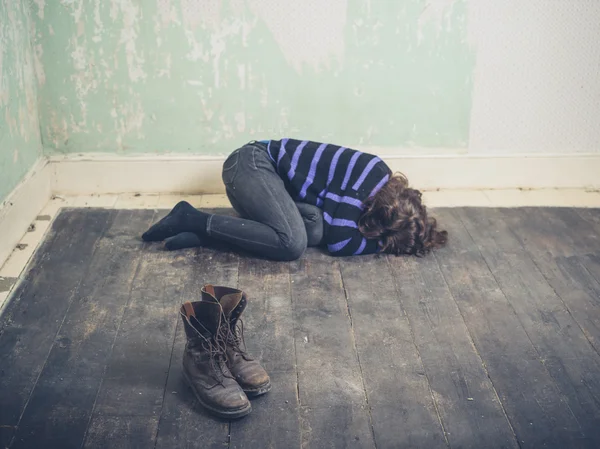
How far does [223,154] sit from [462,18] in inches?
46.0

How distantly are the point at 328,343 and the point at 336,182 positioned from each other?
0.71 m

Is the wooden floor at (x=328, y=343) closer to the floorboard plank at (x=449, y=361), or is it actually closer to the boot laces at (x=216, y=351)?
the floorboard plank at (x=449, y=361)

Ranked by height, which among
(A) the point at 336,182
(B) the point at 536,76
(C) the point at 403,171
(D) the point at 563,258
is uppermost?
(B) the point at 536,76

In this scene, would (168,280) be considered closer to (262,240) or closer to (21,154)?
(262,240)

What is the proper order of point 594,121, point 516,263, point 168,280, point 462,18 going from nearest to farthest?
point 168,280
point 516,263
point 462,18
point 594,121

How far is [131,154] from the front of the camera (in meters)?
3.16

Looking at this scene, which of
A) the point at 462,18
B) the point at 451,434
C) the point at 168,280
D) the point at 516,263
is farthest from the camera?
the point at 462,18

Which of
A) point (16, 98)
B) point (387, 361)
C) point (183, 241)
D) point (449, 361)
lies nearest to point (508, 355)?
point (449, 361)

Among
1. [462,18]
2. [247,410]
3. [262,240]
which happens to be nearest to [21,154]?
[262,240]

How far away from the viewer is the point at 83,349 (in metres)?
2.11

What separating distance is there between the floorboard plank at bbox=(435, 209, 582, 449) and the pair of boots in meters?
0.67

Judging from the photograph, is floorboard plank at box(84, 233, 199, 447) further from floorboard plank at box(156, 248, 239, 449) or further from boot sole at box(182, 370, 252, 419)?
boot sole at box(182, 370, 252, 419)

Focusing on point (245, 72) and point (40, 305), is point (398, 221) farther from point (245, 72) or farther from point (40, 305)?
point (40, 305)

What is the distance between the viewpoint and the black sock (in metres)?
2.71
